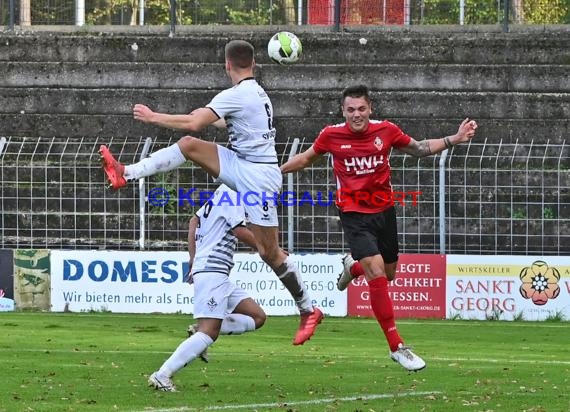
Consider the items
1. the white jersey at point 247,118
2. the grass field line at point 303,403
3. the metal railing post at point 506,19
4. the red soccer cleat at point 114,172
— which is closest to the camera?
the grass field line at point 303,403

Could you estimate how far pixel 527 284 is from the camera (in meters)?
19.4

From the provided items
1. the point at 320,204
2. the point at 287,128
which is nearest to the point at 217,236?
the point at 320,204

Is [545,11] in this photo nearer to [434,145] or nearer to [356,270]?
[356,270]

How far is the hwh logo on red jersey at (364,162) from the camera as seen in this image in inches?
455

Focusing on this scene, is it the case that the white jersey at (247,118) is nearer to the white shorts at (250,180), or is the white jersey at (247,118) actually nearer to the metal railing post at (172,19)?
the white shorts at (250,180)

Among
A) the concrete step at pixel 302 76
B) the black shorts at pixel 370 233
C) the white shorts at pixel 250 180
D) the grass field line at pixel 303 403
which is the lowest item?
the grass field line at pixel 303 403

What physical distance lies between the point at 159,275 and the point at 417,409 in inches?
447

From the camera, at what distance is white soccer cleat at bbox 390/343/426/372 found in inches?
413

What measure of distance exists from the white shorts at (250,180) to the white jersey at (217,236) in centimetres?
18

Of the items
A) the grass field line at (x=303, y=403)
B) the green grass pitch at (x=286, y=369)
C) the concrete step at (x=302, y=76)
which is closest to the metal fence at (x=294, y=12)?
the concrete step at (x=302, y=76)

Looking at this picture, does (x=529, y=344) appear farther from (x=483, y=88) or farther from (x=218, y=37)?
(x=218, y=37)

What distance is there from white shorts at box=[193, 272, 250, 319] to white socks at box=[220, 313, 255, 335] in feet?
0.94

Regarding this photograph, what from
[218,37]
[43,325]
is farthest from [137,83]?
[43,325]

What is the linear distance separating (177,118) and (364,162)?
7.35 ft
